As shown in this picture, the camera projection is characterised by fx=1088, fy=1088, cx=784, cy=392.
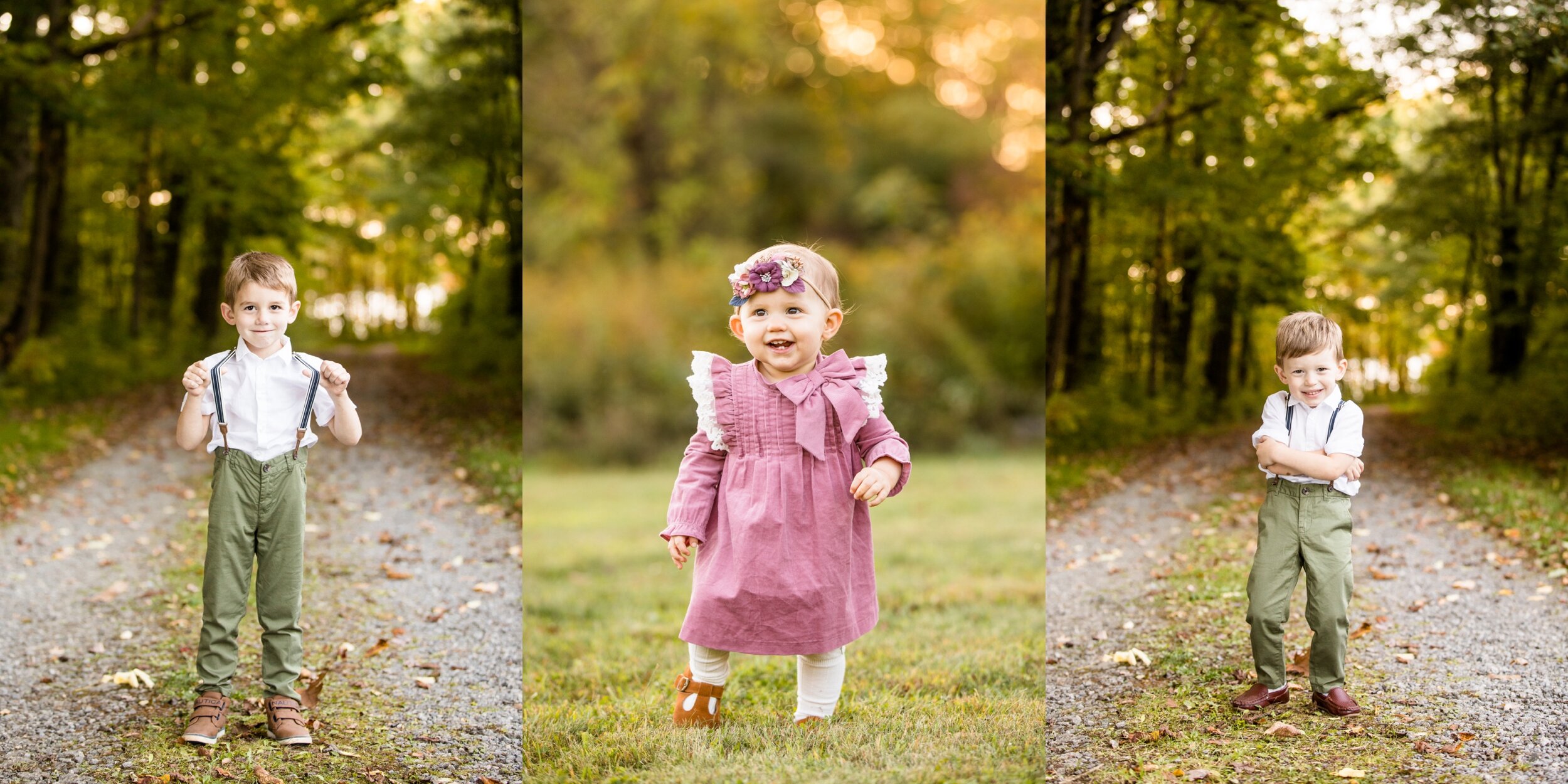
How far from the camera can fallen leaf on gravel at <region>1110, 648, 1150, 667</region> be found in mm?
4328

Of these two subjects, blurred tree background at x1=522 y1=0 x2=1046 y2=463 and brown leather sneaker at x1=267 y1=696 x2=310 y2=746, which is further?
blurred tree background at x1=522 y1=0 x2=1046 y2=463

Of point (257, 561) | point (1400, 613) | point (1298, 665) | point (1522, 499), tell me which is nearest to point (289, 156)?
point (257, 561)

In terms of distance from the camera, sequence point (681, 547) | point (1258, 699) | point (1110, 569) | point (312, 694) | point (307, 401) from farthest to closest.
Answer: point (1110, 569)
point (312, 694)
point (1258, 699)
point (307, 401)
point (681, 547)

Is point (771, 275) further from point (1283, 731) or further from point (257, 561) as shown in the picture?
point (1283, 731)

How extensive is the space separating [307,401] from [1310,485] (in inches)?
128

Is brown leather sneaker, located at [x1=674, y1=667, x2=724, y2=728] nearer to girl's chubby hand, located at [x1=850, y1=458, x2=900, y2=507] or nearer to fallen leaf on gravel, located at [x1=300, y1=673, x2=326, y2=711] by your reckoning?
girl's chubby hand, located at [x1=850, y1=458, x2=900, y2=507]

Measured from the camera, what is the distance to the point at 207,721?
11.7 feet

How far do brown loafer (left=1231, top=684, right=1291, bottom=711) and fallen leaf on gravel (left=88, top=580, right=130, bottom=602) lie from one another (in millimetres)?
4806

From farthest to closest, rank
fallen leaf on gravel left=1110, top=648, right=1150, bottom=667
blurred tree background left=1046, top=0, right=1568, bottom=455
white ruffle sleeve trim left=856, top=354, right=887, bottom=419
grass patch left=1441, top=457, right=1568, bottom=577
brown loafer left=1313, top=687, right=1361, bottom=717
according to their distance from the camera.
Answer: blurred tree background left=1046, top=0, right=1568, bottom=455
grass patch left=1441, top=457, right=1568, bottom=577
fallen leaf on gravel left=1110, top=648, right=1150, bottom=667
brown loafer left=1313, top=687, right=1361, bottom=717
white ruffle sleeve trim left=856, top=354, right=887, bottom=419

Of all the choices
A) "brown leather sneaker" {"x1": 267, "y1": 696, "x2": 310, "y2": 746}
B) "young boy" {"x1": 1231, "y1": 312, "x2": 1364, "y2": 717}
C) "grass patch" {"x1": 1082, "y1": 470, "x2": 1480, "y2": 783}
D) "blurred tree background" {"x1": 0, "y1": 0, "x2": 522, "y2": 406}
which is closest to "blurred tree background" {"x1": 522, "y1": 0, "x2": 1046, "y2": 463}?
"blurred tree background" {"x1": 0, "y1": 0, "x2": 522, "y2": 406}

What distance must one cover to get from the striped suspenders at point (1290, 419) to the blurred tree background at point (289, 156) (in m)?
3.86

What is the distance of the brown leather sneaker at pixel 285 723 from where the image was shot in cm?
359

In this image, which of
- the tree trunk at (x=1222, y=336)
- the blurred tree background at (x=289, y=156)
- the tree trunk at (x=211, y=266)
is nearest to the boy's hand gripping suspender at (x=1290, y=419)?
the tree trunk at (x=1222, y=336)

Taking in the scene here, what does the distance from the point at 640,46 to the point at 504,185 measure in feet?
42.4
